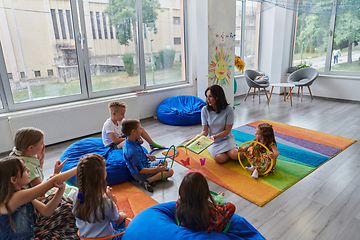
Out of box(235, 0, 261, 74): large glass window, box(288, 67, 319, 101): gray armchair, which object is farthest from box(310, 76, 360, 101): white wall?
box(235, 0, 261, 74): large glass window

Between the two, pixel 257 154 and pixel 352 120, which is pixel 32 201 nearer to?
pixel 257 154

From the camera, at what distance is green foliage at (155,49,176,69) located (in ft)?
17.6

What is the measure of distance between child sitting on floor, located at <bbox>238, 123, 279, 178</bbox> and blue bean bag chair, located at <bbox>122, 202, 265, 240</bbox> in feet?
3.50

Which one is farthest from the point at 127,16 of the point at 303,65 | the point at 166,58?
the point at 303,65

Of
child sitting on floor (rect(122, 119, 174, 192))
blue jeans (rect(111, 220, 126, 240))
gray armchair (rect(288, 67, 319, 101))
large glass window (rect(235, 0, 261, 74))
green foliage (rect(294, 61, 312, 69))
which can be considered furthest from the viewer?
large glass window (rect(235, 0, 261, 74))

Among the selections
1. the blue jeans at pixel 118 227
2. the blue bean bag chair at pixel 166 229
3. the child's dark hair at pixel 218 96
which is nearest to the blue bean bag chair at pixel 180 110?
the child's dark hair at pixel 218 96

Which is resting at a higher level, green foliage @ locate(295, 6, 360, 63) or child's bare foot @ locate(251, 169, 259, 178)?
green foliage @ locate(295, 6, 360, 63)

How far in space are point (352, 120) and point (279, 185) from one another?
3094 mm

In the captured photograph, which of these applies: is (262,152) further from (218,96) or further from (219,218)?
(219,218)

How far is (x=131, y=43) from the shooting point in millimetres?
4855

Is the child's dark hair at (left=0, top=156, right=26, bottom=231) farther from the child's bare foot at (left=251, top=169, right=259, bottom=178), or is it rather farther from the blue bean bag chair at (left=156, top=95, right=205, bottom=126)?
the blue bean bag chair at (left=156, top=95, right=205, bottom=126)

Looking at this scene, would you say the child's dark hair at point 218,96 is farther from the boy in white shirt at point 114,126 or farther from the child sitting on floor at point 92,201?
the child sitting on floor at point 92,201

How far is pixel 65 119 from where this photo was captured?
389 cm

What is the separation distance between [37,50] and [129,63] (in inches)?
63.5
